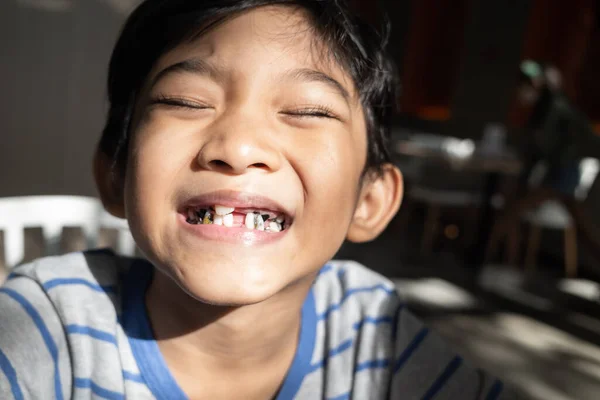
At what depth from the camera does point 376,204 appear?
969 mm

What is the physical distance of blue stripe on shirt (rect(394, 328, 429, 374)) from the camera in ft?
2.93

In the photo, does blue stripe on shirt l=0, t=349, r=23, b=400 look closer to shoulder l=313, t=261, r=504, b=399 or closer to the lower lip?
the lower lip

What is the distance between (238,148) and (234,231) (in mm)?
111

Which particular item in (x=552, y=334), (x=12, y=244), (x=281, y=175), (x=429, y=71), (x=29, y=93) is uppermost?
(x=429, y=71)

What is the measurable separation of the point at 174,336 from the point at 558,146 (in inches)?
123

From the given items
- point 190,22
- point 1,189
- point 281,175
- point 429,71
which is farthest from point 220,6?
point 429,71

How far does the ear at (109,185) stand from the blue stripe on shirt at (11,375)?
0.30 m

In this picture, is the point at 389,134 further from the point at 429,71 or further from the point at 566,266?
the point at 429,71

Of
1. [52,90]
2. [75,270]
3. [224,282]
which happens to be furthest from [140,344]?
[52,90]

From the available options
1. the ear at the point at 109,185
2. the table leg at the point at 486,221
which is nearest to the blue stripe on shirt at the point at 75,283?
the ear at the point at 109,185

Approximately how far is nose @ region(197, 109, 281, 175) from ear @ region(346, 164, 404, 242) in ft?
1.01

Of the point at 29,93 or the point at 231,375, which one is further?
the point at 29,93

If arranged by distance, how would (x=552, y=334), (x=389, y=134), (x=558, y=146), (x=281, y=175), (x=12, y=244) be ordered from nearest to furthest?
(x=281, y=175)
(x=389, y=134)
(x=12, y=244)
(x=552, y=334)
(x=558, y=146)

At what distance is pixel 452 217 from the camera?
18.9 feet
